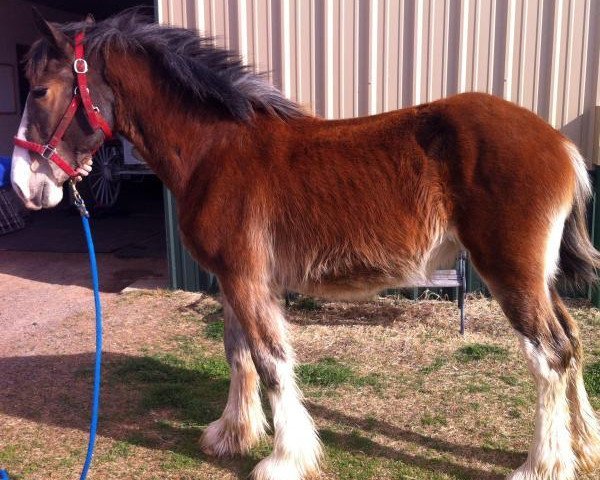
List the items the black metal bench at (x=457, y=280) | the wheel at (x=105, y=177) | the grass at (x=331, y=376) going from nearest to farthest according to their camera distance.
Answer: the grass at (x=331, y=376), the black metal bench at (x=457, y=280), the wheel at (x=105, y=177)

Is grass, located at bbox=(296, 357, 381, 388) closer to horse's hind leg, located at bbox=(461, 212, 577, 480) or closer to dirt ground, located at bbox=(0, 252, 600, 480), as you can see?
dirt ground, located at bbox=(0, 252, 600, 480)

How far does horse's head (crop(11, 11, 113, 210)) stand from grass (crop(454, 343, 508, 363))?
10.2ft

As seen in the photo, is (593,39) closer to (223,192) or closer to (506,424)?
(506,424)

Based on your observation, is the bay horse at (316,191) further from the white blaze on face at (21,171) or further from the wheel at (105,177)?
the wheel at (105,177)

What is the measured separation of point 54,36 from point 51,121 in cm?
41

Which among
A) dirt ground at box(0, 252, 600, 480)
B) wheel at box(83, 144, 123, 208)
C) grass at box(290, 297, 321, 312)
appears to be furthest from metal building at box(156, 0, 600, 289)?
wheel at box(83, 144, 123, 208)

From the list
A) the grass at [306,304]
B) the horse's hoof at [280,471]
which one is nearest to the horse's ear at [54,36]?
the horse's hoof at [280,471]

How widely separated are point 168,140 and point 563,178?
195cm

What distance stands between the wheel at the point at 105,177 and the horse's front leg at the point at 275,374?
8165mm

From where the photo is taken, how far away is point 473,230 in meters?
2.71

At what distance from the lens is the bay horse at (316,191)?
2.69 meters

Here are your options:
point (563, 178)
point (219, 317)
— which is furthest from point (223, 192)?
point (219, 317)

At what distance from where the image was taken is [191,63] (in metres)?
3.06

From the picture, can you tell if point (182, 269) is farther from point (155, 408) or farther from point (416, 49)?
point (416, 49)
